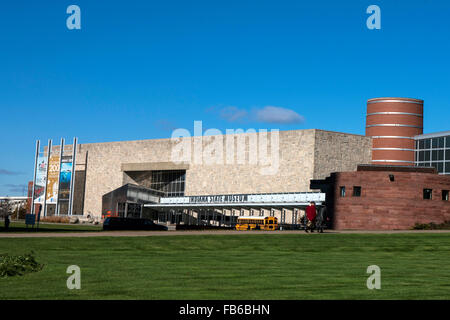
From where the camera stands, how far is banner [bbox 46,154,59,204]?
103 meters

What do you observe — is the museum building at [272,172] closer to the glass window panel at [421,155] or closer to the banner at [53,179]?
the glass window panel at [421,155]

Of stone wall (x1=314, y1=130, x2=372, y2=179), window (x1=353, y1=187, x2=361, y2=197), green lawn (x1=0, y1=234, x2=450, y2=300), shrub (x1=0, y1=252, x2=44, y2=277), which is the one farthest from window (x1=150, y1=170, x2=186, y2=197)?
shrub (x1=0, y1=252, x2=44, y2=277)

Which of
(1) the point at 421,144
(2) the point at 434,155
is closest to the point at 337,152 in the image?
(2) the point at 434,155

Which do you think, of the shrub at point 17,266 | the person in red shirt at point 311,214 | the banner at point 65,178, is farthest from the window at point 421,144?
the shrub at point 17,266

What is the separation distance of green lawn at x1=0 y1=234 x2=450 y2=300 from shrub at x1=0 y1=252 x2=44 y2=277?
14.0 inches

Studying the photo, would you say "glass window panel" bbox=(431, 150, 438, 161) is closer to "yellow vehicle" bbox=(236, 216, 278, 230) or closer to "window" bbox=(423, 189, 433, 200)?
"yellow vehicle" bbox=(236, 216, 278, 230)

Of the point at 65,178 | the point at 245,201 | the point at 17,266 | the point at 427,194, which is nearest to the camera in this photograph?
the point at 17,266

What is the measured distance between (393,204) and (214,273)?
35795 mm

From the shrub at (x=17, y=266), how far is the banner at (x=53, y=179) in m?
89.7

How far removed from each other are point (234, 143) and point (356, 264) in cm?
6542

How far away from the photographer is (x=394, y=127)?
8256 cm

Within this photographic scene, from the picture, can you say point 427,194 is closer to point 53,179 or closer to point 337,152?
point 337,152

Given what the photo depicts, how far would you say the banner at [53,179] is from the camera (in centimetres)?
10319
